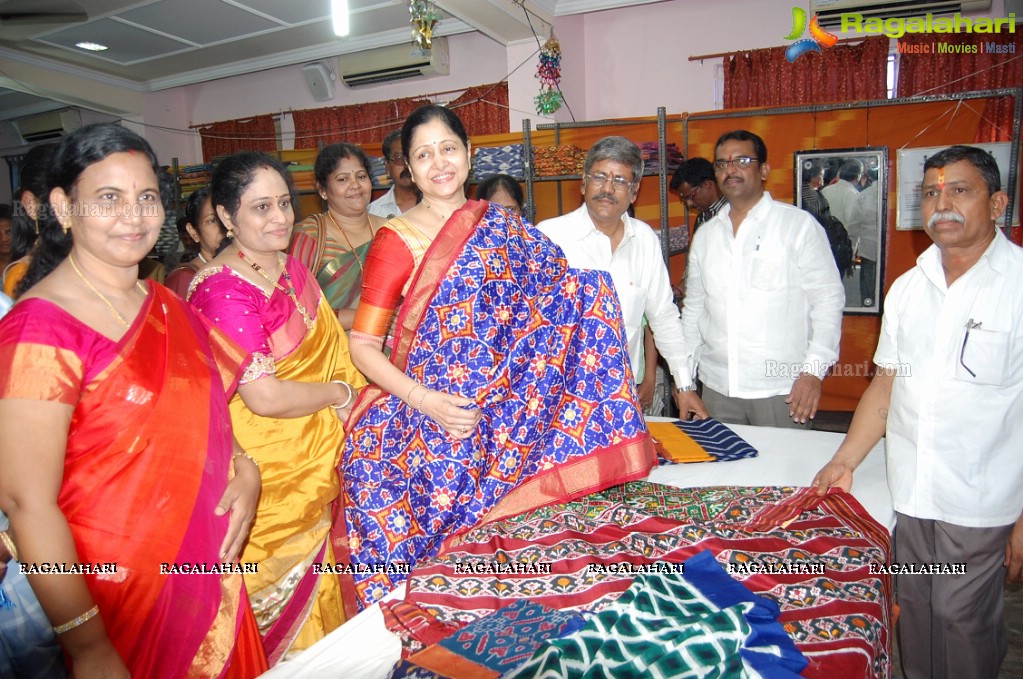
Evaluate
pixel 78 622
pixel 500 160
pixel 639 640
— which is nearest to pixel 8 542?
pixel 78 622

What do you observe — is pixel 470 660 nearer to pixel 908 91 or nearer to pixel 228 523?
pixel 228 523

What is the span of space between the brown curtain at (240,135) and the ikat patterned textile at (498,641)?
8359mm

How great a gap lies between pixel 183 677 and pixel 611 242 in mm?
2209

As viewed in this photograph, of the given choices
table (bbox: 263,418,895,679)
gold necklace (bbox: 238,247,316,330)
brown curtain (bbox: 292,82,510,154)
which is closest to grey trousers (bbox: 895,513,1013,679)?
table (bbox: 263,418,895,679)

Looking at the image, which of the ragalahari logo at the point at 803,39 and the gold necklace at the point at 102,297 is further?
the ragalahari logo at the point at 803,39

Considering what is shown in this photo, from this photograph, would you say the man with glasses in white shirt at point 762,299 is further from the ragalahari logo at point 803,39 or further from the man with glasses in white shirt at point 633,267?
the ragalahari logo at point 803,39

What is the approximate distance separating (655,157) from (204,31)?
16.8ft

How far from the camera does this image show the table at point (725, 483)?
1.42 metres

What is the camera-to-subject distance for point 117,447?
130cm

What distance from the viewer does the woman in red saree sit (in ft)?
3.82

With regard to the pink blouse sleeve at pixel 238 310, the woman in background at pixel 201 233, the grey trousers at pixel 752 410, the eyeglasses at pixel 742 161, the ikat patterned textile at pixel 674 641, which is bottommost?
the grey trousers at pixel 752 410

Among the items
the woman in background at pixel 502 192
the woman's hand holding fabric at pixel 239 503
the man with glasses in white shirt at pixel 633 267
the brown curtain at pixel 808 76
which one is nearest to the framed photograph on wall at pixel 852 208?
the brown curtain at pixel 808 76

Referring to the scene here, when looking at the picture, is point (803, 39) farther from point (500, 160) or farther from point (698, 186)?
point (500, 160)

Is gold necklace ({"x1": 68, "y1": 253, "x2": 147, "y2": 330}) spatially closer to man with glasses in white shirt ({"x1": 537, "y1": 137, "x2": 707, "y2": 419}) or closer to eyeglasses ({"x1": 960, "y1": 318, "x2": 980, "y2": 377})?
man with glasses in white shirt ({"x1": 537, "y1": 137, "x2": 707, "y2": 419})
